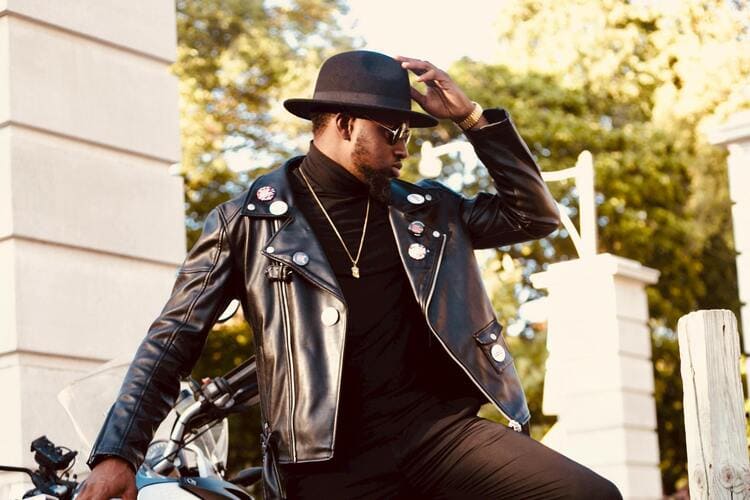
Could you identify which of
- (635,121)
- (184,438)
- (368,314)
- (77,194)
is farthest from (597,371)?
(635,121)

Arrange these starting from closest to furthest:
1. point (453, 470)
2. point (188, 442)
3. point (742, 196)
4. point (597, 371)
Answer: point (453, 470) < point (188, 442) < point (742, 196) < point (597, 371)

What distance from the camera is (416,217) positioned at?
3637 millimetres

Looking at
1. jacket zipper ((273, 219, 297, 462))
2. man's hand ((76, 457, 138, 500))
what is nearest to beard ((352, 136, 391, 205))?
jacket zipper ((273, 219, 297, 462))

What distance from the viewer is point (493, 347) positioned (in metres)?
3.44

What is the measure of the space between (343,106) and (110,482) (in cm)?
108

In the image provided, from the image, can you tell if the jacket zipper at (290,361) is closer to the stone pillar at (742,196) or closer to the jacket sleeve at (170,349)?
the jacket sleeve at (170,349)

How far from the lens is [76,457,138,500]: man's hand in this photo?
3.25 meters

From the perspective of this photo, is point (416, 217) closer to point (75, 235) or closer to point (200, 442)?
point (200, 442)

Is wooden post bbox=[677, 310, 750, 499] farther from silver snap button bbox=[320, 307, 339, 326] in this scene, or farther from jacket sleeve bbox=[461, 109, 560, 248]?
silver snap button bbox=[320, 307, 339, 326]

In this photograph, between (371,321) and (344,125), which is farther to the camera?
(344,125)

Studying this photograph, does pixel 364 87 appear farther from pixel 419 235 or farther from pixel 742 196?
pixel 742 196

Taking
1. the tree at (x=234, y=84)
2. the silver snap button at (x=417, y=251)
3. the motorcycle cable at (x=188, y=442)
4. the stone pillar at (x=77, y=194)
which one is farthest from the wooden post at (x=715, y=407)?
the tree at (x=234, y=84)

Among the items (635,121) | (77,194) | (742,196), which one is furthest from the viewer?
(635,121)

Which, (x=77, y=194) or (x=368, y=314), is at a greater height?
(x=77, y=194)
